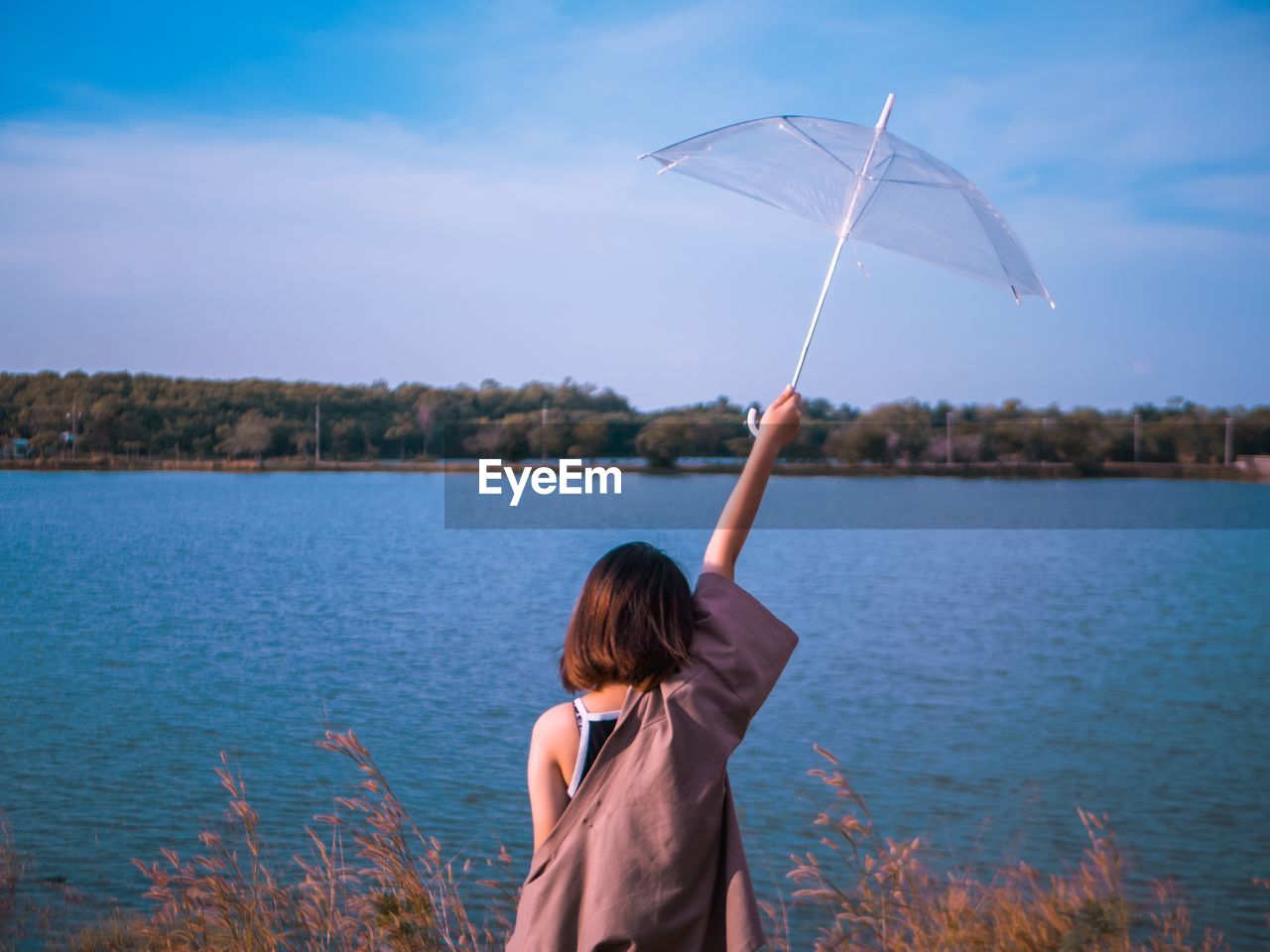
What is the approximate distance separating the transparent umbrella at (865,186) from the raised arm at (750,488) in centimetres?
94

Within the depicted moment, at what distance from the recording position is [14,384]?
31.6 m

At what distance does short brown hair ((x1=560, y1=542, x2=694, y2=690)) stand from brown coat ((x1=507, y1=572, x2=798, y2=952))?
3 centimetres

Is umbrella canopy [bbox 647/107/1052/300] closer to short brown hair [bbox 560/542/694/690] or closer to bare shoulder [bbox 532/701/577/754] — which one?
short brown hair [bbox 560/542/694/690]

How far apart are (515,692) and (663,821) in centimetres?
1370

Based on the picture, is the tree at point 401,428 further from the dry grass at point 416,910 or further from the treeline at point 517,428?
the dry grass at point 416,910

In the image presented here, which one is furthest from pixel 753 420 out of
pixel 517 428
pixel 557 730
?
pixel 517 428

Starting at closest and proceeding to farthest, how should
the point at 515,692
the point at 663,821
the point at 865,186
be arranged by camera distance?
the point at 663,821, the point at 865,186, the point at 515,692

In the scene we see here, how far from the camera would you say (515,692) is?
1491 centimetres

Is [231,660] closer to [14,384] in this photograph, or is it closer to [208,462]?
[14,384]

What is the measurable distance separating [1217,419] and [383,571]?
31.9 metres

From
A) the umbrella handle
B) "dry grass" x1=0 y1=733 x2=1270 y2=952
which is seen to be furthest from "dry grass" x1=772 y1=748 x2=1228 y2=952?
the umbrella handle

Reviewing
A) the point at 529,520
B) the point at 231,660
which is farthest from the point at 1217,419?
the point at 231,660

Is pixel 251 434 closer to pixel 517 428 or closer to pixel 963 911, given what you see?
pixel 517 428

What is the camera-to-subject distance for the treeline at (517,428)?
3462cm
